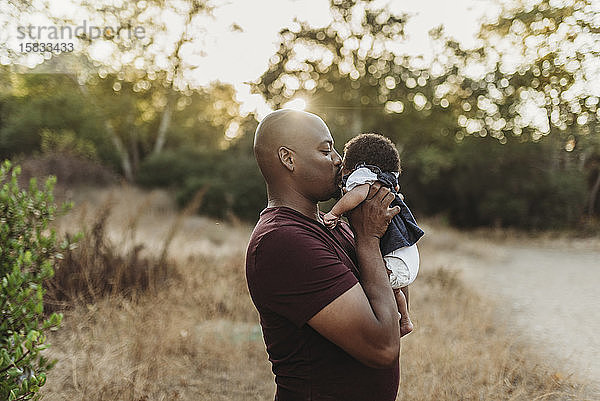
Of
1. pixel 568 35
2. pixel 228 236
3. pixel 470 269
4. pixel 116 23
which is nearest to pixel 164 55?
pixel 116 23

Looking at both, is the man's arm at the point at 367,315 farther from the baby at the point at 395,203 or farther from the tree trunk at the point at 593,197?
the tree trunk at the point at 593,197

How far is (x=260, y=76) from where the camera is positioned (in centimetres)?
1484

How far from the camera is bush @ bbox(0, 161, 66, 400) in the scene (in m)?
2.06

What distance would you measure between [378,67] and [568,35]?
998cm

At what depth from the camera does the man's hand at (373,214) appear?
1.68 m

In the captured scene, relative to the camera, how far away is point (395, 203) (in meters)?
2.10

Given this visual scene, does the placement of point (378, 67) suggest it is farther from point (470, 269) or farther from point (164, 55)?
point (470, 269)

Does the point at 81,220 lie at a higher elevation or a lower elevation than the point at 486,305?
higher

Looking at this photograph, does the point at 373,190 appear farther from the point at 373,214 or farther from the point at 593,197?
the point at 593,197

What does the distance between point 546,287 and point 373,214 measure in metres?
7.90

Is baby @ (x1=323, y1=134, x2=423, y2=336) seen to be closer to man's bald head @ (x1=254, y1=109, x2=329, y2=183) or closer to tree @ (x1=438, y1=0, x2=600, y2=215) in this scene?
man's bald head @ (x1=254, y1=109, x2=329, y2=183)

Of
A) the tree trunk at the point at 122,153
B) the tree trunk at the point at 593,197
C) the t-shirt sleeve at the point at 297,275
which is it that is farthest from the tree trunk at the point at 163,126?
the t-shirt sleeve at the point at 297,275

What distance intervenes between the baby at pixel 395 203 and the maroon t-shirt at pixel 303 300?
16 cm

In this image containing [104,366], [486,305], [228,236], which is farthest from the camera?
[228,236]
